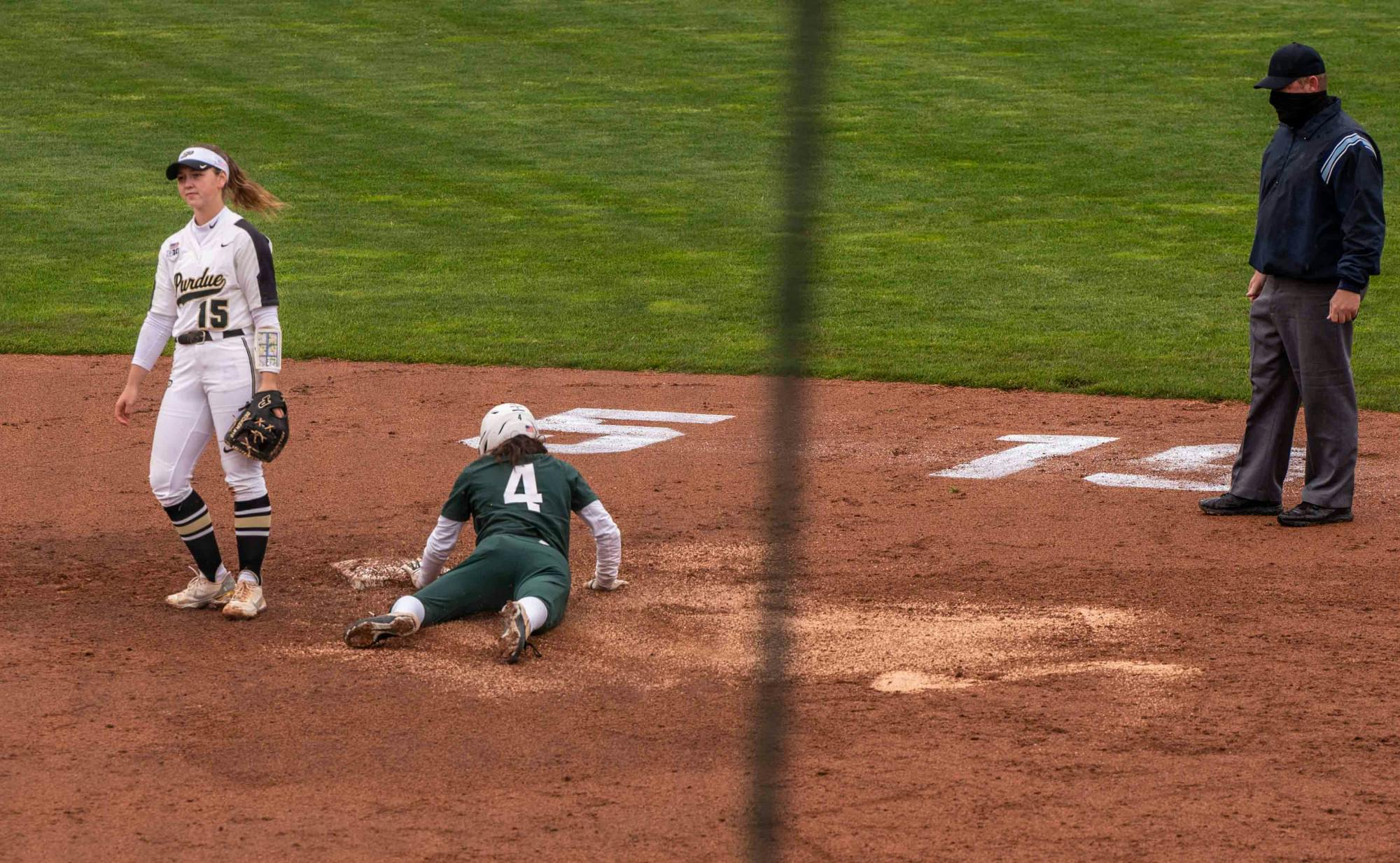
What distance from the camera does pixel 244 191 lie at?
7156 mm

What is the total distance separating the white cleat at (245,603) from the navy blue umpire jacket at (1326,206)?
4.72 metres

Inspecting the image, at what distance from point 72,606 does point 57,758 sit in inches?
70.4

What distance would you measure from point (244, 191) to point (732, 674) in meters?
2.84

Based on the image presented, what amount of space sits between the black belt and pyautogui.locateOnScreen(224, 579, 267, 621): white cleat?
984 millimetres

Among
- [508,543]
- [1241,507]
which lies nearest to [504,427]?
[508,543]

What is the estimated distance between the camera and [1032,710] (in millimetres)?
5891

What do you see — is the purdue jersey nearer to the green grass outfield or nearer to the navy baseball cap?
the navy baseball cap

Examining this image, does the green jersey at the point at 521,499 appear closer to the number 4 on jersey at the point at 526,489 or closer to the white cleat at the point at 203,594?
the number 4 on jersey at the point at 526,489

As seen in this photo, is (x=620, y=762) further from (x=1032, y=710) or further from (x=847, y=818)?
(x=1032, y=710)

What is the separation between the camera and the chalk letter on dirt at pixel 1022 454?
9328 millimetres

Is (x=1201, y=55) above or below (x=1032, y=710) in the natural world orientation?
above

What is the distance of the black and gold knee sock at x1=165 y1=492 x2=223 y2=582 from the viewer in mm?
7102

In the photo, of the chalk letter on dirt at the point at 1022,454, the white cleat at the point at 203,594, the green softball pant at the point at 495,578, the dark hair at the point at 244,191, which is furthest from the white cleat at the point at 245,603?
the chalk letter on dirt at the point at 1022,454

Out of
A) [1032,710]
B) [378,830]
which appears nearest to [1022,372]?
[1032,710]
